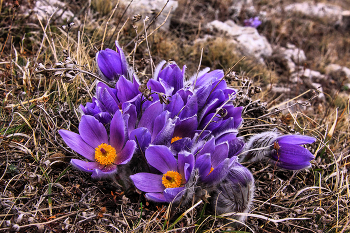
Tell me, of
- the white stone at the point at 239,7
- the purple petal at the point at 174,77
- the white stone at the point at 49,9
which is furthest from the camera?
the white stone at the point at 239,7

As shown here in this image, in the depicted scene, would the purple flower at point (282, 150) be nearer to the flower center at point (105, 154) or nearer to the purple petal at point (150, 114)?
the purple petal at point (150, 114)

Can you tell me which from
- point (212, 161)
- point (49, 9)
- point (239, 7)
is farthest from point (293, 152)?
point (239, 7)

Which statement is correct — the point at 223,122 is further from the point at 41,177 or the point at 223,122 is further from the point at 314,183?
the point at 41,177

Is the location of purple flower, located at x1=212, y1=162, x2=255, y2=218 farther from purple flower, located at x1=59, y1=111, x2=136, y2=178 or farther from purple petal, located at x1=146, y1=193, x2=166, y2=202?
purple flower, located at x1=59, y1=111, x2=136, y2=178

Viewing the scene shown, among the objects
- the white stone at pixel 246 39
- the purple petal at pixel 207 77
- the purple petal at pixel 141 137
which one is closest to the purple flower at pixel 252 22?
the white stone at pixel 246 39

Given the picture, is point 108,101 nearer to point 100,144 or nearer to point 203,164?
point 100,144

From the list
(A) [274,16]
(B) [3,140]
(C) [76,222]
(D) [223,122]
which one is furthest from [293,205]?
(A) [274,16]
